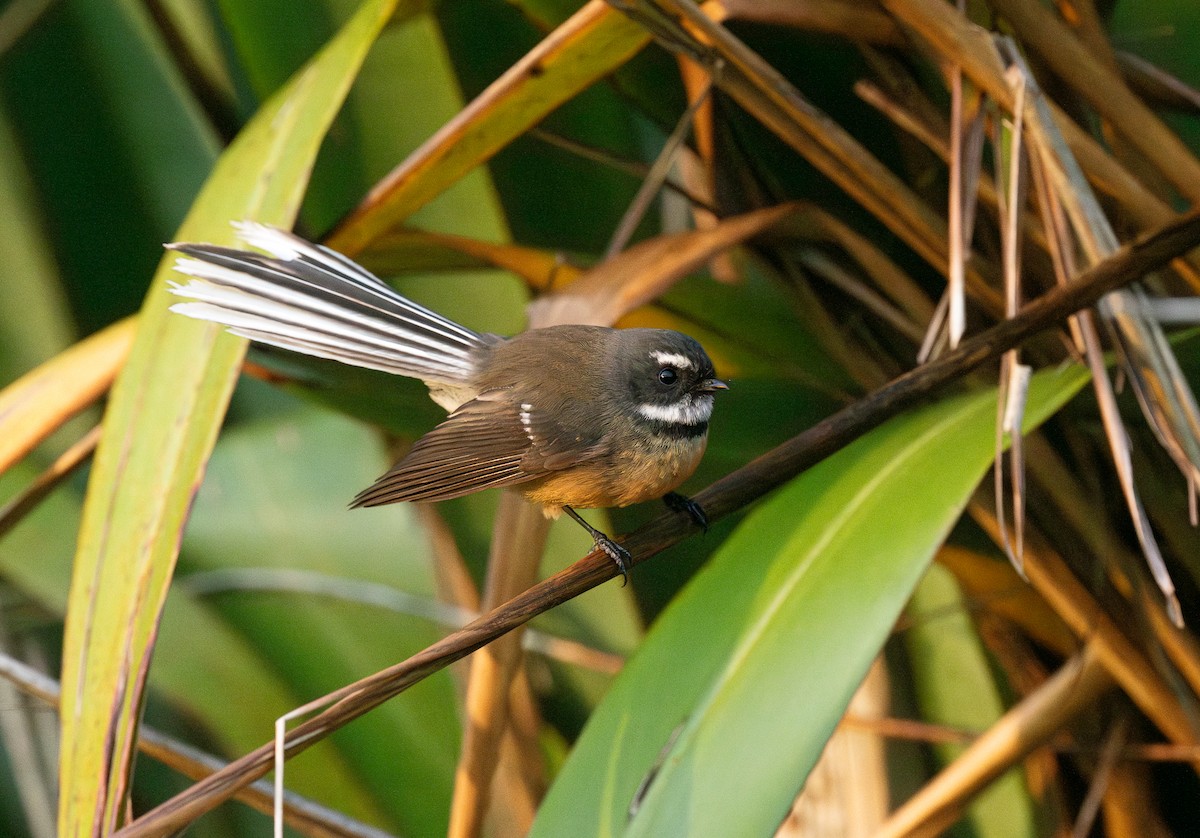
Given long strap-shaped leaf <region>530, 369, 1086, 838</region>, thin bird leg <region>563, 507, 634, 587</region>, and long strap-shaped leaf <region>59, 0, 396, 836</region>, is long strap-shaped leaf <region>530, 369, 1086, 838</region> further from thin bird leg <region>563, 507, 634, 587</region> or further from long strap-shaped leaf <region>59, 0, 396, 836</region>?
long strap-shaped leaf <region>59, 0, 396, 836</region>

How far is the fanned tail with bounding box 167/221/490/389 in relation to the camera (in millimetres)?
1361

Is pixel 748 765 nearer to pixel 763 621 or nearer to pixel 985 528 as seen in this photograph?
pixel 763 621

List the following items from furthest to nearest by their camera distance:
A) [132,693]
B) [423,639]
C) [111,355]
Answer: [423,639], [111,355], [132,693]

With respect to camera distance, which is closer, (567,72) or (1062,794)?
(567,72)

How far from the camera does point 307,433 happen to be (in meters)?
2.21

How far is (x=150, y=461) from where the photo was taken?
1264 millimetres

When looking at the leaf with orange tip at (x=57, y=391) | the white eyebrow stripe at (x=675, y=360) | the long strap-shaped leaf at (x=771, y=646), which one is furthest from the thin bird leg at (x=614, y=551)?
the leaf with orange tip at (x=57, y=391)

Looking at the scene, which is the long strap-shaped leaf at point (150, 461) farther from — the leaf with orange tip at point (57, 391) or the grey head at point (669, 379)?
the grey head at point (669, 379)

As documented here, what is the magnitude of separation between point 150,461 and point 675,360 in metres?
0.76

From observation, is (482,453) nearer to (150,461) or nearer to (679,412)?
(679,412)

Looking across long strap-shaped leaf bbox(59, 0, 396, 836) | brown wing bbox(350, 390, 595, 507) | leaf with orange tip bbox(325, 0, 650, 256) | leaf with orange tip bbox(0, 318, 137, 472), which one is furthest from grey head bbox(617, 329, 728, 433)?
leaf with orange tip bbox(0, 318, 137, 472)

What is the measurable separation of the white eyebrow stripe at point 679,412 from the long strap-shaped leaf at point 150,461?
0.60m

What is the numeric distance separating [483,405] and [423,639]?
0.62m

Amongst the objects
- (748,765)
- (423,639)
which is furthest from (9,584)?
(748,765)
